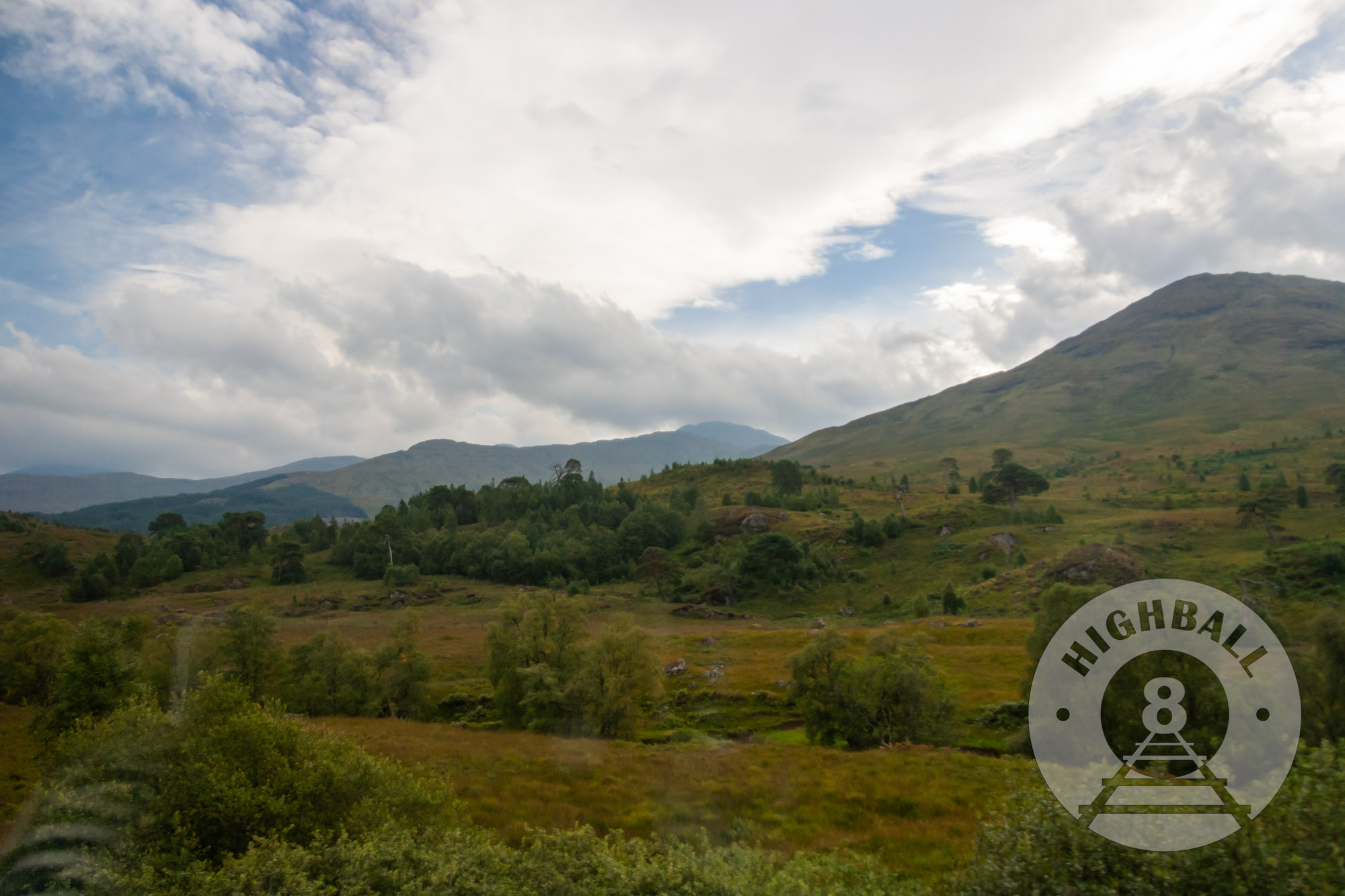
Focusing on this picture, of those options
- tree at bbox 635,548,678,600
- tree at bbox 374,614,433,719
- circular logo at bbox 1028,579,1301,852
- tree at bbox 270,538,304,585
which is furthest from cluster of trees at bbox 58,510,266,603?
circular logo at bbox 1028,579,1301,852

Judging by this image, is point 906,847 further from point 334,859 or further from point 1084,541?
point 1084,541

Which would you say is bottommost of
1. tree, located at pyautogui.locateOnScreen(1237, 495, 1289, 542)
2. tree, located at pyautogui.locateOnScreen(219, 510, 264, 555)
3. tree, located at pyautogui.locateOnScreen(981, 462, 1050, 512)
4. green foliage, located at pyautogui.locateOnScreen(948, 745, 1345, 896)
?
tree, located at pyautogui.locateOnScreen(219, 510, 264, 555)

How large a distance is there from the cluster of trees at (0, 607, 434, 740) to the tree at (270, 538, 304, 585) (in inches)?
3373

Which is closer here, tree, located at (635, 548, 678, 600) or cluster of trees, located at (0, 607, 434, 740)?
cluster of trees, located at (0, 607, 434, 740)

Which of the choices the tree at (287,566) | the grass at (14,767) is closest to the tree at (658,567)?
the tree at (287,566)

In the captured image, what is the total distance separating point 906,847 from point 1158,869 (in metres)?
13.3

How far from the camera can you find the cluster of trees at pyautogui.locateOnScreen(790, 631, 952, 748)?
1453 inches

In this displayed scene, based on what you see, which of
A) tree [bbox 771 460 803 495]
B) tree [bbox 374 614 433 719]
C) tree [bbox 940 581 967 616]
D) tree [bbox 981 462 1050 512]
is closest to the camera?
tree [bbox 374 614 433 719]

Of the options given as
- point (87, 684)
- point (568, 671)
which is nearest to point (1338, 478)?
point (568, 671)

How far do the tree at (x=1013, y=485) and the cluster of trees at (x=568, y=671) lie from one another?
116843mm

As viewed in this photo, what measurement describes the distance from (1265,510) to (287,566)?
191828 mm

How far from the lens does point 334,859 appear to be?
492 inches

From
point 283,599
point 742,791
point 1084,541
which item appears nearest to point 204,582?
point 283,599

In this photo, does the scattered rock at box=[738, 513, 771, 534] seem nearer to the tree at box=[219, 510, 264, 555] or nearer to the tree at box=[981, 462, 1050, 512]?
the tree at box=[981, 462, 1050, 512]
